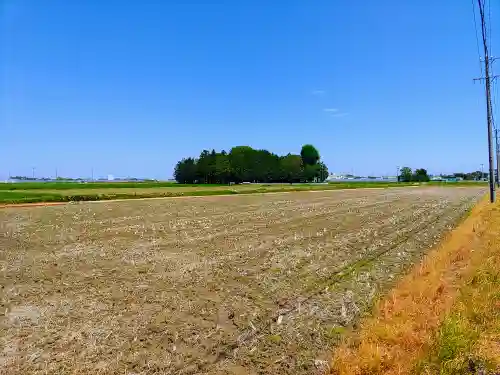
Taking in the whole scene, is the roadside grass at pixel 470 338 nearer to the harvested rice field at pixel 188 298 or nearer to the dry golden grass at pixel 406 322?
the dry golden grass at pixel 406 322

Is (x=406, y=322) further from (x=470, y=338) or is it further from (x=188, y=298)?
(x=188, y=298)

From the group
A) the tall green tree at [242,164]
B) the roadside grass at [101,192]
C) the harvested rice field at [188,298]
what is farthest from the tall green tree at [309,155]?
the harvested rice field at [188,298]

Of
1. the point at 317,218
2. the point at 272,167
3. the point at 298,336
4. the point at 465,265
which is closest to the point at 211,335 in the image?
the point at 298,336

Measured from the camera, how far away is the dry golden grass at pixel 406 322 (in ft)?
17.2

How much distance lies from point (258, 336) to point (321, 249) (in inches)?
325

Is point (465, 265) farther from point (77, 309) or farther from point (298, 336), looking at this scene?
point (77, 309)

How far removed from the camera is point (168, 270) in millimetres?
11172

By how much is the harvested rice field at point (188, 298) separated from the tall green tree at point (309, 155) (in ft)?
586

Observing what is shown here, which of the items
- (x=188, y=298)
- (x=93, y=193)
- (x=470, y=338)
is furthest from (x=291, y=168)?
(x=470, y=338)

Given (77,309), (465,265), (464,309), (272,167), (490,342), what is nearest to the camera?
(490,342)

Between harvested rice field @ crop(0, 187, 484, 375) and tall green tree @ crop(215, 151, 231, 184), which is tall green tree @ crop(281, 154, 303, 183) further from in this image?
harvested rice field @ crop(0, 187, 484, 375)

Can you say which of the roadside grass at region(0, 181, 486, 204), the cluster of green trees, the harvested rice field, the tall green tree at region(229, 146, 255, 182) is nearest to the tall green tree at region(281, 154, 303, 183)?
the cluster of green trees

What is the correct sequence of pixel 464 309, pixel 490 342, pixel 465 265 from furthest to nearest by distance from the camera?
pixel 465 265 < pixel 464 309 < pixel 490 342

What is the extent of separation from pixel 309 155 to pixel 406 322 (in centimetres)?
19212
